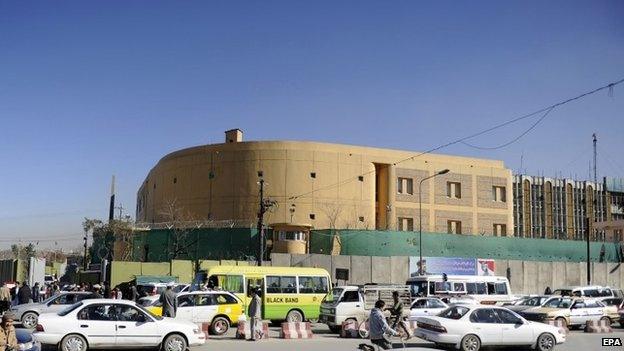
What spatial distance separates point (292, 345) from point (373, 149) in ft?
160

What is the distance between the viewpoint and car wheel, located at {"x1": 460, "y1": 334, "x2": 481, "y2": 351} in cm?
1839

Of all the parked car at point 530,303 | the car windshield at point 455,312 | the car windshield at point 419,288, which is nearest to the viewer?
the car windshield at point 455,312

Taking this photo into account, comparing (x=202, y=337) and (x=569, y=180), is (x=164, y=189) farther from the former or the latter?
(x=569, y=180)

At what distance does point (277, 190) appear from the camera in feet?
211

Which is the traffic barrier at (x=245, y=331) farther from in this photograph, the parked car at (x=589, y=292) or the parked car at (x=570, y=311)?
the parked car at (x=589, y=292)

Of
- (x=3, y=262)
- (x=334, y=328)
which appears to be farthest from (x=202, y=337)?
(x=3, y=262)

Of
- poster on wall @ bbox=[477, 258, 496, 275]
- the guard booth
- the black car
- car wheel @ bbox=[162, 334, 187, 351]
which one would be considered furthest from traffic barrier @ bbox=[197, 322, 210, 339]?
poster on wall @ bbox=[477, 258, 496, 275]

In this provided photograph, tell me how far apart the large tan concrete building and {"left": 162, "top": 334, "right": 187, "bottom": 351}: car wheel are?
4323cm

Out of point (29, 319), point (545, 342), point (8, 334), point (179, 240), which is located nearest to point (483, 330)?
point (545, 342)

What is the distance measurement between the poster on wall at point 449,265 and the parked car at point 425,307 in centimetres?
2254

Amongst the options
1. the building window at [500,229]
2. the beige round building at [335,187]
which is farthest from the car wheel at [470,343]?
the building window at [500,229]

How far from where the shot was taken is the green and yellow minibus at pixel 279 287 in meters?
27.3

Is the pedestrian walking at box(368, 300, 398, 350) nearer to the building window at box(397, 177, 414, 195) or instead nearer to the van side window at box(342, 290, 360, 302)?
the van side window at box(342, 290, 360, 302)

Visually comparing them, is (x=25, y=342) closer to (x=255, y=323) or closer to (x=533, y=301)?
(x=255, y=323)
